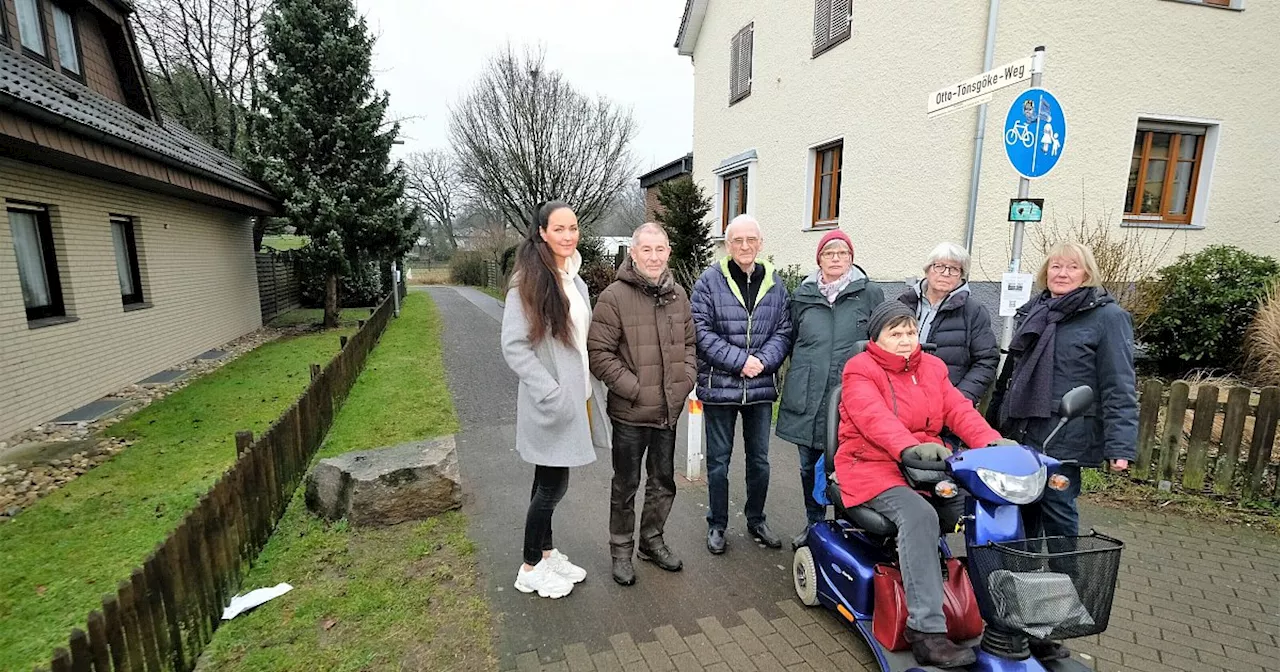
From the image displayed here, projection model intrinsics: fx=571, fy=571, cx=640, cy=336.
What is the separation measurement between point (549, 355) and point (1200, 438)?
16.1 ft

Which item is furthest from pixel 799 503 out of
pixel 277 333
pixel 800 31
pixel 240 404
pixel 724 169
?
pixel 277 333

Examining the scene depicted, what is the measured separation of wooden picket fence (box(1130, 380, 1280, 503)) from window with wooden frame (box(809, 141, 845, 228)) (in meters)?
6.36

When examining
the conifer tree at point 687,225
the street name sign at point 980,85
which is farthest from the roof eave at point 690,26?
the street name sign at point 980,85

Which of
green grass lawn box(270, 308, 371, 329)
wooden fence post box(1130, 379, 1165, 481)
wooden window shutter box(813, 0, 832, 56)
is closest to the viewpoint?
wooden fence post box(1130, 379, 1165, 481)

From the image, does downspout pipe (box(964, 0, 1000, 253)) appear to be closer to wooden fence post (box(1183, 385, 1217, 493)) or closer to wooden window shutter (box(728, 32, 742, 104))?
wooden fence post (box(1183, 385, 1217, 493))

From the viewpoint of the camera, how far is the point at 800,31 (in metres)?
11.0

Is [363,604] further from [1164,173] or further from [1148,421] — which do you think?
[1164,173]

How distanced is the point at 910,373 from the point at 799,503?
6.60ft

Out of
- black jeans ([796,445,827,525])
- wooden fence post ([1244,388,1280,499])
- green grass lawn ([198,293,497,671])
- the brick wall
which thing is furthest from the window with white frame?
wooden fence post ([1244,388,1280,499])

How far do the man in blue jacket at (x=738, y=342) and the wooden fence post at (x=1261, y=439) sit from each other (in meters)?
3.60

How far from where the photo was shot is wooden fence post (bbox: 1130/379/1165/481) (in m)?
4.45

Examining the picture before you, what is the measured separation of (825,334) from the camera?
3.36 metres

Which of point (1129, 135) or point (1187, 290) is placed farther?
point (1129, 135)

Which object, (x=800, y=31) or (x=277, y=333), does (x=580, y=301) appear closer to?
(x=800, y=31)
